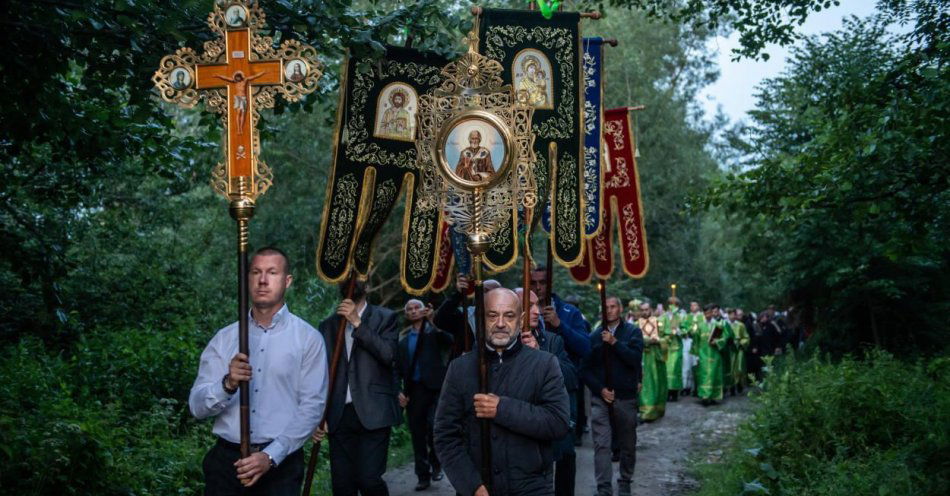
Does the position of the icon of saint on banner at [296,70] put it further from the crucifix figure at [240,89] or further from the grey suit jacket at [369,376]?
the grey suit jacket at [369,376]

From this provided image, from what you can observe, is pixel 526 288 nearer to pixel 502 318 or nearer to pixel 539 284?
pixel 502 318

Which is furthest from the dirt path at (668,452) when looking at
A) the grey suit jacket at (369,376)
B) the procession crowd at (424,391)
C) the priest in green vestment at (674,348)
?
the grey suit jacket at (369,376)

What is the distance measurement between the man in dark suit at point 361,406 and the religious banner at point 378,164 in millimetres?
826

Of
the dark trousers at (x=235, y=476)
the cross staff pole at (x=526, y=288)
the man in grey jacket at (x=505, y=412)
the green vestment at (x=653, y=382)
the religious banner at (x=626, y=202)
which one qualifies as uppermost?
the religious banner at (x=626, y=202)

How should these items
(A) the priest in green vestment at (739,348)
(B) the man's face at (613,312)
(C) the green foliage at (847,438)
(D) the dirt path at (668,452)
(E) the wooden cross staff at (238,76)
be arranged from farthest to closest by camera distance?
(A) the priest in green vestment at (739,348) < (D) the dirt path at (668,452) < (B) the man's face at (613,312) < (C) the green foliage at (847,438) < (E) the wooden cross staff at (238,76)

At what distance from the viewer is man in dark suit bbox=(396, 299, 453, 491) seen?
11508 mm

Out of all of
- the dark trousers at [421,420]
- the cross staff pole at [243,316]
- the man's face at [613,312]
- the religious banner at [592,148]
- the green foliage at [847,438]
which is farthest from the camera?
the dark trousers at [421,420]

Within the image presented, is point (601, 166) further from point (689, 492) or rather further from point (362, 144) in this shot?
point (689, 492)

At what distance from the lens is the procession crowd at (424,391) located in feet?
19.7

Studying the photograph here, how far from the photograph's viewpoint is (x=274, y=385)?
615cm

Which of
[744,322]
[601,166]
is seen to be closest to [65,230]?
[601,166]

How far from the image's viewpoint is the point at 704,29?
137ft

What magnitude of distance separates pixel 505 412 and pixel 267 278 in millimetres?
1594

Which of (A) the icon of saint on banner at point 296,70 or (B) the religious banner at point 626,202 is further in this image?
(B) the religious banner at point 626,202
